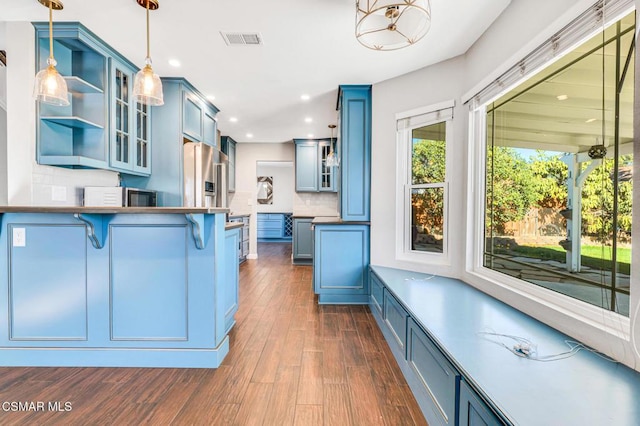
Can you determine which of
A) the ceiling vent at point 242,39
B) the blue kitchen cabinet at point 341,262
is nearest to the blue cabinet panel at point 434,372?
the blue kitchen cabinet at point 341,262

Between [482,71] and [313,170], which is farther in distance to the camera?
[313,170]

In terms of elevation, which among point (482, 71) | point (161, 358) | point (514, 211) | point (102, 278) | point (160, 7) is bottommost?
point (161, 358)

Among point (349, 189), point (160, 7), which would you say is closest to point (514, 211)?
point (349, 189)

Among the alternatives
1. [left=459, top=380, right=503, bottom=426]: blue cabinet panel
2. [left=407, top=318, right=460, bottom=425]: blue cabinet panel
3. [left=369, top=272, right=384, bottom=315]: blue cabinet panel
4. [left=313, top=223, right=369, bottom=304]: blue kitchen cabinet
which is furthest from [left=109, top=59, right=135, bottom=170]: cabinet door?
[left=459, top=380, right=503, bottom=426]: blue cabinet panel

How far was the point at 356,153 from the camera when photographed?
3574mm

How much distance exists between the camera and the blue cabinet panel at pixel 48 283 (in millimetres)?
2100

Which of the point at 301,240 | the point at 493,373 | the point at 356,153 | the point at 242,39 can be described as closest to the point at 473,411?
the point at 493,373

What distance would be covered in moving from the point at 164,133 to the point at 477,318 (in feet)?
12.0

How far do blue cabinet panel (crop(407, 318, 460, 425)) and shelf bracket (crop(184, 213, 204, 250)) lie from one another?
4.96 ft

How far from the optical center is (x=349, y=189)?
359 cm

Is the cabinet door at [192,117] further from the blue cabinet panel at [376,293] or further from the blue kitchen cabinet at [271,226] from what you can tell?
the blue kitchen cabinet at [271,226]

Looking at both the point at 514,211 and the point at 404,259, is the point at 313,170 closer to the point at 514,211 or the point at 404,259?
the point at 404,259

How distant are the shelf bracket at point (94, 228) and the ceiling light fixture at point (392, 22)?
216 cm

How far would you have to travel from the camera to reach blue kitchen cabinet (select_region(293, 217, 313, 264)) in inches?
236
